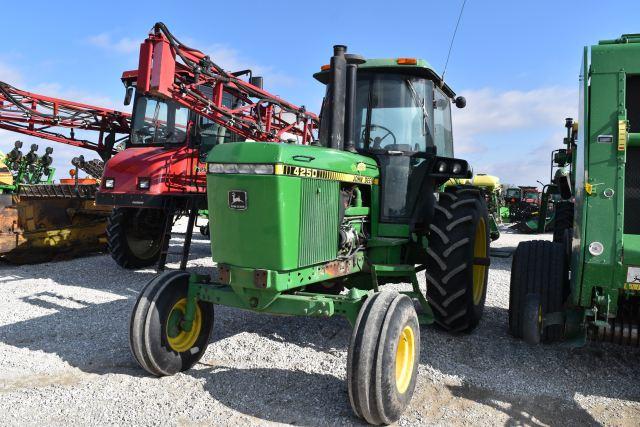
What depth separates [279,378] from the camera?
380 cm

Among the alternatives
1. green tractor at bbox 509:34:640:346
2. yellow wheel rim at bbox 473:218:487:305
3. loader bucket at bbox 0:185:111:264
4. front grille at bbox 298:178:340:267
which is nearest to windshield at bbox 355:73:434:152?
front grille at bbox 298:178:340:267

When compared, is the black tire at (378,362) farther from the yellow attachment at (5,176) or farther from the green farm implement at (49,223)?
the yellow attachment at (5,176)

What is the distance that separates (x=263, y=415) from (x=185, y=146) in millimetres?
5267

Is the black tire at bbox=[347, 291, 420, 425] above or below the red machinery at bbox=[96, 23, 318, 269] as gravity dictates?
below

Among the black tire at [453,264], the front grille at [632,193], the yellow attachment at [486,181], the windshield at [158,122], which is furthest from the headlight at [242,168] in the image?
the yellow attachment at [486,181]

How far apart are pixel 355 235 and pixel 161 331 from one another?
1625 mm

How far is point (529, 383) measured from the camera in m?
3.77

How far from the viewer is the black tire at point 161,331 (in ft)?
11.9

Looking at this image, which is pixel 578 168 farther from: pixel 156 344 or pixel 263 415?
pixel 156 344

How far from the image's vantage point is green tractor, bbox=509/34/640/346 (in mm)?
3312

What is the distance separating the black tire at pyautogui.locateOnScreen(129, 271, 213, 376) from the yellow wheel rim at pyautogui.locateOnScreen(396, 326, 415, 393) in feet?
5.07

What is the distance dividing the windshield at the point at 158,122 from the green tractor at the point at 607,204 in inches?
225

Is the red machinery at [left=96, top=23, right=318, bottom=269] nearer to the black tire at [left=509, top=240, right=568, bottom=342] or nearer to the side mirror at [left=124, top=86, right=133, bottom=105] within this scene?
the side mirror at [left=124, top=86, right=133, bottom=105]

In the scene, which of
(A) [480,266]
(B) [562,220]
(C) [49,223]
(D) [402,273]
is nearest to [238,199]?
(D) [402,273]
